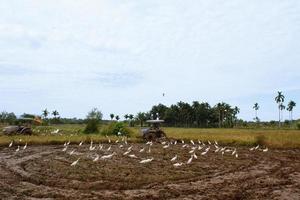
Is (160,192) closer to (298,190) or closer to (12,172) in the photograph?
(298,190)

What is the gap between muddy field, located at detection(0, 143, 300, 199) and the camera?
14758 millimetres

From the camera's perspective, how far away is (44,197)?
14.2 m

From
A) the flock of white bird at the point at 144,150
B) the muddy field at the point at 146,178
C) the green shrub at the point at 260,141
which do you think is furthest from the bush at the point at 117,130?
the muddy field at the point at 146,178

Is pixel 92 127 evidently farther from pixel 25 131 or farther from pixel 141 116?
pixel 141 116

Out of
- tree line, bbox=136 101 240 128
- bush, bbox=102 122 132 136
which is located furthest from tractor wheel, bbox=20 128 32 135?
tree line, bbox=136 101 240 128

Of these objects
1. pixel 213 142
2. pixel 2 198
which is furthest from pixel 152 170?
pixel 213 142

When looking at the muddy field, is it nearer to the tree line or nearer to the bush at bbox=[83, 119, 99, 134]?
the bush at bbox=[83, 119, 99, 134]

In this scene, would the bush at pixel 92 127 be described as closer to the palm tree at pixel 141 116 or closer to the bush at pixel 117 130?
the bush at pixel 117 130

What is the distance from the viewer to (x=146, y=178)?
18.0 metres

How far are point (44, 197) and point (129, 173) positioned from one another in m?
6.04

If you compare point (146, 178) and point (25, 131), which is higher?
point (25, 131)

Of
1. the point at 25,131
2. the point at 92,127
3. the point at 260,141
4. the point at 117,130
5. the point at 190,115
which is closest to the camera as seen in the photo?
the point at 260,141

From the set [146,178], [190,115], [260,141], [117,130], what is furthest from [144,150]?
[190,115]

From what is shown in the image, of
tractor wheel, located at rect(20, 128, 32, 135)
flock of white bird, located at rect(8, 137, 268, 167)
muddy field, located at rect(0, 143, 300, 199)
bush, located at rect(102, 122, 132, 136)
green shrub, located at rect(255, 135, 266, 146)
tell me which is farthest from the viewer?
bush, located at rect(102, 122, 132, 136)
